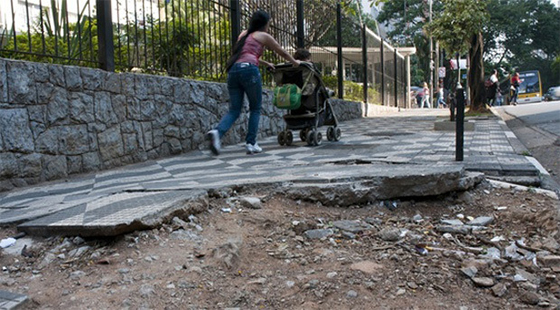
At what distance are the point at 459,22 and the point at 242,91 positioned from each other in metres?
8.51

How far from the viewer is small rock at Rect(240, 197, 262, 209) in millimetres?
3121

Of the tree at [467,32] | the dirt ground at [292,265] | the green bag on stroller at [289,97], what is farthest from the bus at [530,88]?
the dirt ground at [292,265]

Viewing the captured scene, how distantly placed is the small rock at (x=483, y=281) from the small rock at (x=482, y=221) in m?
0.80

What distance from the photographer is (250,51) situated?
5.80m

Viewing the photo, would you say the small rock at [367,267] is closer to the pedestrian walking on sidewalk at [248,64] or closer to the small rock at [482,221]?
the small rock at [482,221]

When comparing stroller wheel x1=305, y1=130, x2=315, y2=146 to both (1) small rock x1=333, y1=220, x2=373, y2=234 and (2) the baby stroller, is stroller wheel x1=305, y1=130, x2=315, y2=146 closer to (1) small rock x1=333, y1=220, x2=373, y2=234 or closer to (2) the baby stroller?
(2) the baby stroller

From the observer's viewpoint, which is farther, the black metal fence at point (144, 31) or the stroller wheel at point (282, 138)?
the stroller wheel at point (282, 138)

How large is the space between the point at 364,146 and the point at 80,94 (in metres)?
3.50

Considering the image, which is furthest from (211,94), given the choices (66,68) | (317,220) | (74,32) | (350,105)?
(350,105)

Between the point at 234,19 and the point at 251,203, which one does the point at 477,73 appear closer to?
the point at 234,19

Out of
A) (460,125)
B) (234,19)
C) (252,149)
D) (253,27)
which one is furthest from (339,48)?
(460,125)

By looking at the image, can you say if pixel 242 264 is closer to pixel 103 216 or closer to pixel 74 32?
pixel 103 216

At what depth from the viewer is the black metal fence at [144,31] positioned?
197 inches

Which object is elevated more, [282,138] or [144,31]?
[144,31]
